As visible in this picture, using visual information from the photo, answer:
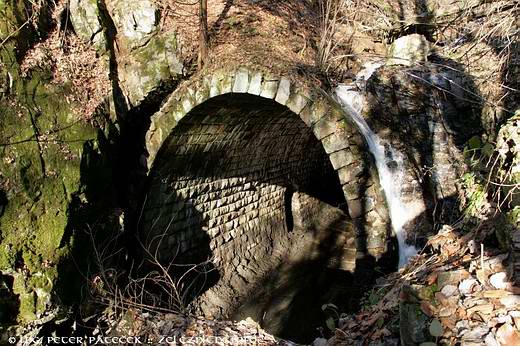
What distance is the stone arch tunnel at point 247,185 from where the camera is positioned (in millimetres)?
4676

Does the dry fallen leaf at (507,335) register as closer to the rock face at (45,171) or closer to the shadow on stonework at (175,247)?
the rock face at (45,171)

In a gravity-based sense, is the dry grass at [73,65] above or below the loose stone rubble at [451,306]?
above

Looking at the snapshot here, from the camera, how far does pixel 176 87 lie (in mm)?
5691

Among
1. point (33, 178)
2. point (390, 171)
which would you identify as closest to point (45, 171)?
point (33, 178)

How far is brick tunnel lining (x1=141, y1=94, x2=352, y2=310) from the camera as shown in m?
5.89

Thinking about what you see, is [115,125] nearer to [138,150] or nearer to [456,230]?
[138,150]

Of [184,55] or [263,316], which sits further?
[263,316]

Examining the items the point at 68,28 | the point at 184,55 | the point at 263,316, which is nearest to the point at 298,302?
the point at 263,316

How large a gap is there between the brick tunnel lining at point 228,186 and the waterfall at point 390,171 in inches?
53.8

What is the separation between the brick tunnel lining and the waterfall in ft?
4.48

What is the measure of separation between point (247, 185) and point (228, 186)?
0.67 metres

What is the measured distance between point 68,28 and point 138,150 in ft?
6.08

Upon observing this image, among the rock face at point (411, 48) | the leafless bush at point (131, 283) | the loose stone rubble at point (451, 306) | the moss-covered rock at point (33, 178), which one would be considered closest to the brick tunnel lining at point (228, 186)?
the leafless bush at point (131, 283)

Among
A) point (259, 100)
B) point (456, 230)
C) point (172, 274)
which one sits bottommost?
point (172, 274)
